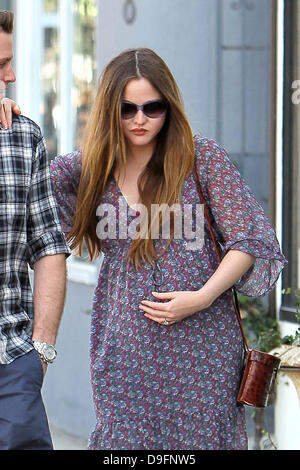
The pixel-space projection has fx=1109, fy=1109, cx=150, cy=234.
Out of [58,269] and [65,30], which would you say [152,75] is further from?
[65,30]

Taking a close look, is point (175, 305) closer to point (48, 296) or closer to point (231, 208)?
point (231, 208)

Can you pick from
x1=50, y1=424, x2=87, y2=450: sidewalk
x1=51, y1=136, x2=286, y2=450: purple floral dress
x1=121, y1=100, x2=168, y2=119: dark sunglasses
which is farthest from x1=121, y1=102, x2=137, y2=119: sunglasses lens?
x1=50, y1=424, x2=87, y2=450: sidewalk

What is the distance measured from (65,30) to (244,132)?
249cm

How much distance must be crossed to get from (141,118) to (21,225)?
1.86 feet

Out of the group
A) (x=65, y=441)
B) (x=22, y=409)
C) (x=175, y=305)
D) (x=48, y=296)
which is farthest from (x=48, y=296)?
(x=65, y=441)

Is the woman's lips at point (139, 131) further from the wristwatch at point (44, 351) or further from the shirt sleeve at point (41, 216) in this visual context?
the wristwatch at point (44, 351)

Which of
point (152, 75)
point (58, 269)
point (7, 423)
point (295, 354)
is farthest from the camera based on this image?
point (295, 354)

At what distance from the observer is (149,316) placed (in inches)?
136

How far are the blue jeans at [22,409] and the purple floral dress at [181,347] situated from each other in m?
0.49

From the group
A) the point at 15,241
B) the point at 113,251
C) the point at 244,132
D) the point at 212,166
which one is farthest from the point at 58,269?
the point at 244,132

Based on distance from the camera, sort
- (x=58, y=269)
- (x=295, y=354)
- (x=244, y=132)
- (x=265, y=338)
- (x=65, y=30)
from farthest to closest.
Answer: (x=65, y=30) < (x=244, y=132) < (x=265, y=338) < (x=295, y=354) < (x=58, y=269)

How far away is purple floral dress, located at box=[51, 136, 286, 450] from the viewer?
3.47 meters

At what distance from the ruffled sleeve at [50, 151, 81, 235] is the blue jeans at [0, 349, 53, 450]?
0.69 m

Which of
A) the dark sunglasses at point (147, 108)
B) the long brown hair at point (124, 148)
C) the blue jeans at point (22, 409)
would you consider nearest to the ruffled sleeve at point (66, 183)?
the long brown hair at point (124, 148)
